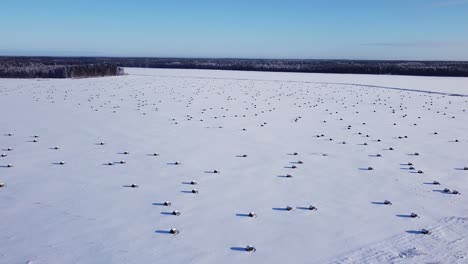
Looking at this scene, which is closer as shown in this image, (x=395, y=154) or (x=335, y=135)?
(x=395, y=154)

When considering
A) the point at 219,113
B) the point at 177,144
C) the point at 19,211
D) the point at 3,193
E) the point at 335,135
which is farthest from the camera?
the point at 219,113

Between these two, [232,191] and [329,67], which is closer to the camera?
[232,191]

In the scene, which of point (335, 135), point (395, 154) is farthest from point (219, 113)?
point (395, 154)

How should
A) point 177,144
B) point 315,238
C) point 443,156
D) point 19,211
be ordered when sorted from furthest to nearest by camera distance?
point 177,144, point 443,156, point 19,211, point 315,238

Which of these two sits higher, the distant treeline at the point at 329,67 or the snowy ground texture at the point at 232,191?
Result: the distant treeline at the point at 329,67

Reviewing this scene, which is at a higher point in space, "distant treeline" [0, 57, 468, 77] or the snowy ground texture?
"distant treeline" [0, 57, 468, 77]

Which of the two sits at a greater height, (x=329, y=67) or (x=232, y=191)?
(x=329, y=67)

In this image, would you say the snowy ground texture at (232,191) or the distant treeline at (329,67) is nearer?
the snowy ground texture at (232,191)

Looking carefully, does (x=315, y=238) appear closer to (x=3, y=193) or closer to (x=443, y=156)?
(x=3, y=193)
